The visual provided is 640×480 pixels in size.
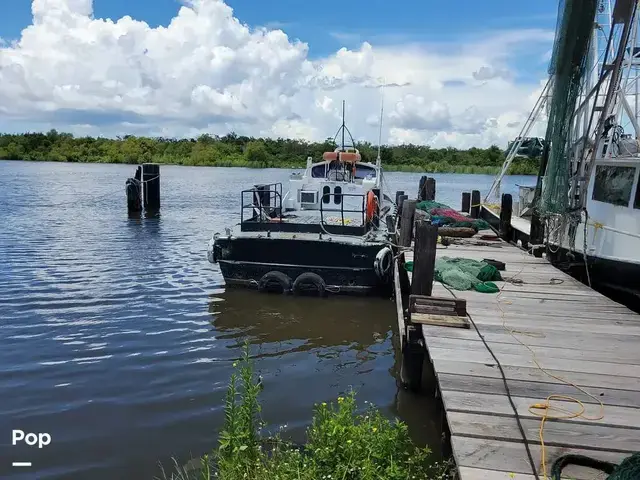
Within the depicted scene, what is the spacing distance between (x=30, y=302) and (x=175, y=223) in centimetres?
1439

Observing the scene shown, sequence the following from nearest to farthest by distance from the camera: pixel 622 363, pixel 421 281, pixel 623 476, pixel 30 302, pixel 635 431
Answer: pixel 623 476 < pixel 635 431 < pixel 622 363 < pixel 421 281 < pixel 30 302

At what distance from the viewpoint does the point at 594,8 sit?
32.4 ft

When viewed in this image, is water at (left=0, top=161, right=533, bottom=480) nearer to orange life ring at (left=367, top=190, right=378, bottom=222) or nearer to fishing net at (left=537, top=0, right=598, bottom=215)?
orange life ring at (left=367, top=190, right=378, bottom=222)

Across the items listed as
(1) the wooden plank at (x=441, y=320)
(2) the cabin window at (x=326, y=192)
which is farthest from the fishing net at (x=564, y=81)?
(2) the cabin window at (x=326, y=192)

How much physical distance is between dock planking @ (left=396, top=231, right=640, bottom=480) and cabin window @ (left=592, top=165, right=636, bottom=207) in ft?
8.65

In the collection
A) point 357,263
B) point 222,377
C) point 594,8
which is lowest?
point 222,377

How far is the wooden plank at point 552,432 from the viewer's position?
3893 millimetres

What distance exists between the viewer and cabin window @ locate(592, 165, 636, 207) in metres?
10.0

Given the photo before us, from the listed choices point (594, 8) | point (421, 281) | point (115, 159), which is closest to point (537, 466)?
point (421, 281)

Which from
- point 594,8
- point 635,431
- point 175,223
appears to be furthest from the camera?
point 175,223

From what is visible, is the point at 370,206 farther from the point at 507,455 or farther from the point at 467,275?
the point at 507,455

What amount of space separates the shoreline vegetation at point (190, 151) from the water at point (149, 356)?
7387cm

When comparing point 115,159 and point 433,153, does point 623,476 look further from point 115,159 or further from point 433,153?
point 115,159

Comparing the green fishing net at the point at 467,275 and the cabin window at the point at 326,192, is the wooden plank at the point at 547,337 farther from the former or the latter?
the cabin window at the point at 326,192
